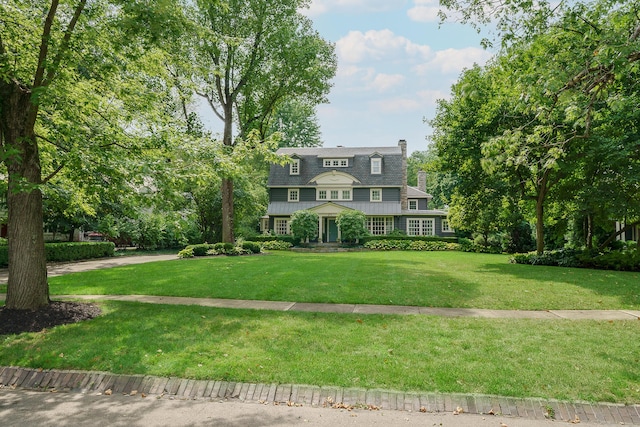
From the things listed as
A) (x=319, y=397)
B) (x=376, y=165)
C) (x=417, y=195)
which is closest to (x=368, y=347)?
(x=319, y=397)

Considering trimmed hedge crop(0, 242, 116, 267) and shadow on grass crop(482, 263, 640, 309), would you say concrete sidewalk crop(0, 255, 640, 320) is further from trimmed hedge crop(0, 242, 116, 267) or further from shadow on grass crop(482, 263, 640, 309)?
trimmed hedge crop(0, 242, 116, 267)

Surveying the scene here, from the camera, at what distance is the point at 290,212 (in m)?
38.8

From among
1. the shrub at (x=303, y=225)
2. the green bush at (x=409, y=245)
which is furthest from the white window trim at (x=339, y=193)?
the green bush at (x=409, y=245)

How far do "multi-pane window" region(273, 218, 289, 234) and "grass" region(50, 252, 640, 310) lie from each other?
24.7 meters

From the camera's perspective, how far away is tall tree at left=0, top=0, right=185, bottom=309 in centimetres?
682

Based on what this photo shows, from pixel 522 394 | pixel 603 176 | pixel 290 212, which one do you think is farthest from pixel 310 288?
pixel 290 212

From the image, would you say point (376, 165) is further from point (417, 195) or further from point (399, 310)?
point (399, 310)

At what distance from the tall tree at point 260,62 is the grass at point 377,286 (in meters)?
13.1

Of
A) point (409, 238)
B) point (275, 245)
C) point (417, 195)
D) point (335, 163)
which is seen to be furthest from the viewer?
point (335, 163)

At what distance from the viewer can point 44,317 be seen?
7.23 meters

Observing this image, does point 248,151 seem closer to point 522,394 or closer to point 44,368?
point 44,368

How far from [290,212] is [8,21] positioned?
3168 centimetres

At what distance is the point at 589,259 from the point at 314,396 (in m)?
18.0


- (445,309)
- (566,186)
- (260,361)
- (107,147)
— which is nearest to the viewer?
(260,361)
